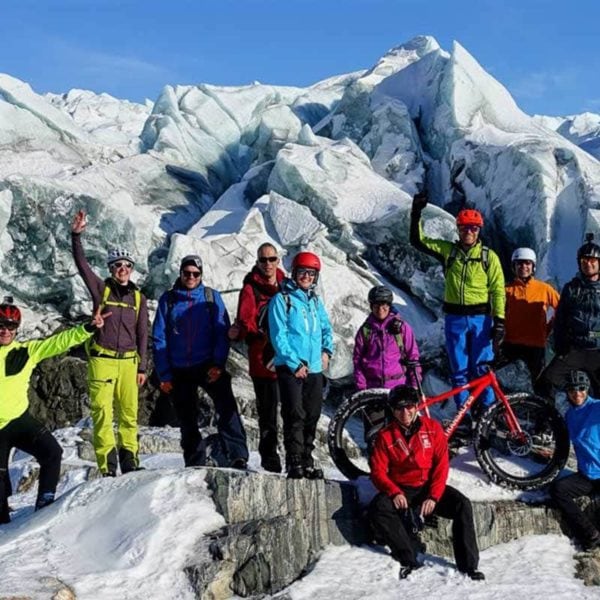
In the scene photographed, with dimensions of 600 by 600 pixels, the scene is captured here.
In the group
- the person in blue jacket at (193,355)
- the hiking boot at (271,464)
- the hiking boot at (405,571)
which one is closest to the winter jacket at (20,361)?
the person in blue jacket at (193,355)

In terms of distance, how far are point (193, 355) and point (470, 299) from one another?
2.56 metres

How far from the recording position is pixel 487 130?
58.6 feet

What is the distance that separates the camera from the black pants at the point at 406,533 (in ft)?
16.7

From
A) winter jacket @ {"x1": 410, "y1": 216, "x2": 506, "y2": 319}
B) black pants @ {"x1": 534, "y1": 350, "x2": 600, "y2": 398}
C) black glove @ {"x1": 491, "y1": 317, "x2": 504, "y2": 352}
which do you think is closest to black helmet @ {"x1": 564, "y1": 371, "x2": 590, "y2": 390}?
black pants @ {"x1": 534, "y1": 350, "x2": 600, "y2": 398}

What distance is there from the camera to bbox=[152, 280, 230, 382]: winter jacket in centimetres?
588

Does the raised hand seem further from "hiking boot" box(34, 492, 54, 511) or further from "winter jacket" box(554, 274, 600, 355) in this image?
"winter jacket" box(554, 274, 600, 355)

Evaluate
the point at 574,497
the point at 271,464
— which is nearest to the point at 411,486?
the point at 271,464

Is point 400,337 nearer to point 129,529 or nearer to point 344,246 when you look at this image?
point 129,529

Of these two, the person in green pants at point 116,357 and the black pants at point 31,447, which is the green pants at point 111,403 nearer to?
the person in green pants at point 116,357

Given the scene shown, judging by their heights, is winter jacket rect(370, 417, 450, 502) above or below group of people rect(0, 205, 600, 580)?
below

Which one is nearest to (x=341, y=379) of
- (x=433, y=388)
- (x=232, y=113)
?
(x=433, y=388)

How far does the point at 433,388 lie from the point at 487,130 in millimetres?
7461

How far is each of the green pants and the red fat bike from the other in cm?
165

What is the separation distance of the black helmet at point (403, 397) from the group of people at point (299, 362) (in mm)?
10
